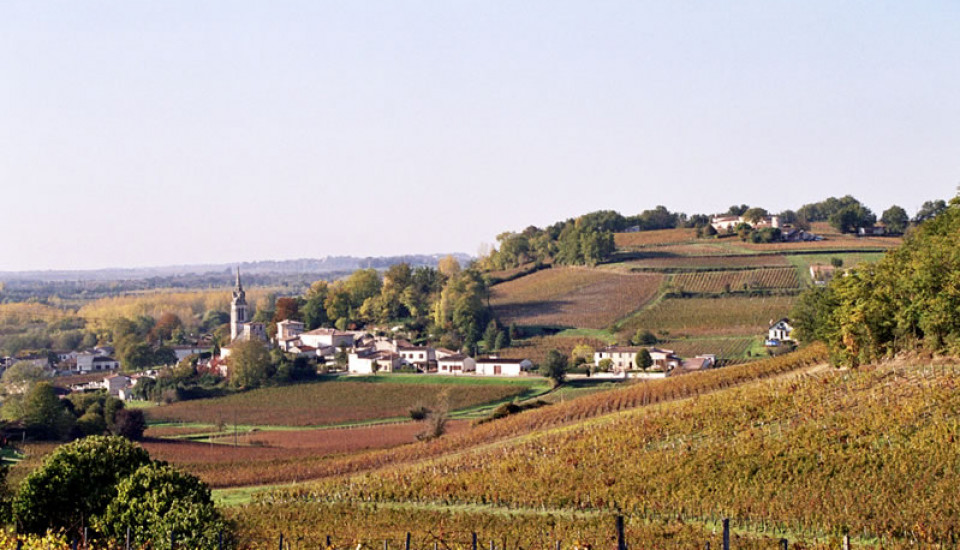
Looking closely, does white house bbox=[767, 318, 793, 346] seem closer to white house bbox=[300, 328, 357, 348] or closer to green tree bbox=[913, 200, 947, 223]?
white house bbox=[300, 328, 357, 348]

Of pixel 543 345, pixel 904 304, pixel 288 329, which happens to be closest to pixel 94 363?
pixel 288 329

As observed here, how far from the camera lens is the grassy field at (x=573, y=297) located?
92.5 meters

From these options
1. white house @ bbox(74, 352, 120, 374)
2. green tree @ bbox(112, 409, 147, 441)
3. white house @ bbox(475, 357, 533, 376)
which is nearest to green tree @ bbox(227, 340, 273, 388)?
white house @ bbox(475, 357, 533, 376)

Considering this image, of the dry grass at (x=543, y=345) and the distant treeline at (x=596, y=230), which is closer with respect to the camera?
the dry grass at (x=543, y=345)

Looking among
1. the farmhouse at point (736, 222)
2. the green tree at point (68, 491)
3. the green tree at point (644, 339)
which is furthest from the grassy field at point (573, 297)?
the green tree at point (68, 491)

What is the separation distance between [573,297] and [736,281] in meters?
15.1

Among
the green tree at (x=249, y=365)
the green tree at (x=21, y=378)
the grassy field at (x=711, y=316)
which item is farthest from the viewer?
the grassy field at (x=711, y=316)

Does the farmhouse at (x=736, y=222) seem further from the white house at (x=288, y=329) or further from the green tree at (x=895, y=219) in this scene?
the white house at (x=288, y=329)

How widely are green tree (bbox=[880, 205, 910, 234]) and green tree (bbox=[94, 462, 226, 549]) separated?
10916cm

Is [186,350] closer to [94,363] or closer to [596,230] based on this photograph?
[94,363]

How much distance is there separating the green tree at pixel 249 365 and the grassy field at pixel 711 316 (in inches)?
1090

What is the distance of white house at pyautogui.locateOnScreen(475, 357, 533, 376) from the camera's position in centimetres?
7619

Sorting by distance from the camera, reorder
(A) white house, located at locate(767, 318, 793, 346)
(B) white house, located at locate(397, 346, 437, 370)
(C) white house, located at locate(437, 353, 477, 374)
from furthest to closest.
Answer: (B) white house, located at locate(397, 346, 437, 370), (C) white house, located at locate(437, 353, 477, 374), (A) white house, located at locate(767, 318, 793, 346)

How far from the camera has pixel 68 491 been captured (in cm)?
2500
